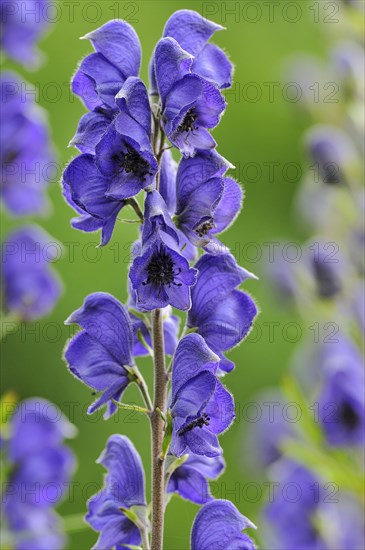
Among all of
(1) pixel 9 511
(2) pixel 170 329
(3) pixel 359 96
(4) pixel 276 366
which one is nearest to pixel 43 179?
(1) pixel 9 511

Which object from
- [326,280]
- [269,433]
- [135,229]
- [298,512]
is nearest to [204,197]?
[298,512]

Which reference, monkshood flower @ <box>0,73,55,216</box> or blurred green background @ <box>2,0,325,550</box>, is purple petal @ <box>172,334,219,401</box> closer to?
monkshood flower @ <box>0,73,55,216</box>

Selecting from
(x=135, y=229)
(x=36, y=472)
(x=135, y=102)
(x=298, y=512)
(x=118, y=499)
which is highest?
(x=135, y=102)

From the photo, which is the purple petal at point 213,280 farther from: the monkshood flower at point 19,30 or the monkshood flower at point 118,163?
the monkshood flower at point 19,30

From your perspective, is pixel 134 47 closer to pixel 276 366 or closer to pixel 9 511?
pixel 9 511

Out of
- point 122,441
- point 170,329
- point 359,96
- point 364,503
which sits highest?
point 359,96

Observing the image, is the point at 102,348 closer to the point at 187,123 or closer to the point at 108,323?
the point at 108,323
